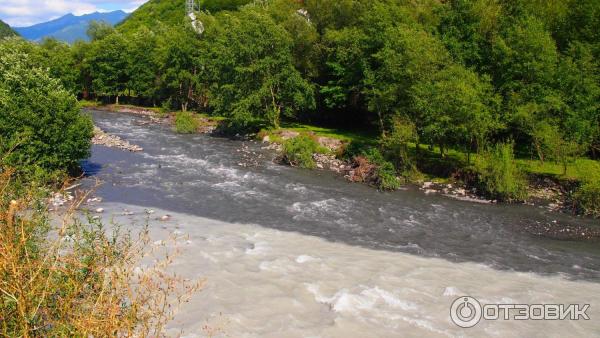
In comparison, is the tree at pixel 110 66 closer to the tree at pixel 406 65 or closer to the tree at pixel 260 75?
the tree at pixel 260 75

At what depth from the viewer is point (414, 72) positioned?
36062mm

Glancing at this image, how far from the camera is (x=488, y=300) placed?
54.6 ft

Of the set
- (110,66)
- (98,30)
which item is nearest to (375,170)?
(110,66)

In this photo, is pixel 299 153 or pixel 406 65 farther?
pixel 299 153

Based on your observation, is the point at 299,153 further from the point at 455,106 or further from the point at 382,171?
the point at 455,106

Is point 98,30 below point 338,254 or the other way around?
the other way around

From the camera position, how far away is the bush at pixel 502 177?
3023 centimetres

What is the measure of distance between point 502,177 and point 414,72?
11005mm

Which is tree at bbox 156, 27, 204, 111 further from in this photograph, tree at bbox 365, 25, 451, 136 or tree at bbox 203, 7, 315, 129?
tree at bbox 365, 25, 451, 136

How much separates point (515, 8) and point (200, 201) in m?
33.3

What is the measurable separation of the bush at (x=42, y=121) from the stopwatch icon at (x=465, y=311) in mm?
25128

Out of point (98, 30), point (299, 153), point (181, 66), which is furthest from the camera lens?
point (98, 30)

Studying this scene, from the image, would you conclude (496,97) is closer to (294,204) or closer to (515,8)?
(515,8)

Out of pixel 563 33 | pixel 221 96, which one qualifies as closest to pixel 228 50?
pixel 221 96
